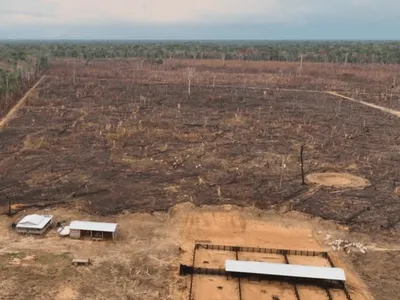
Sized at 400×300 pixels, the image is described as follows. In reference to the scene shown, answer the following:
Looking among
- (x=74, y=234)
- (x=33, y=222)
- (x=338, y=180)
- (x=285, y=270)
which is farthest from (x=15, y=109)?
(x=285, y=270)

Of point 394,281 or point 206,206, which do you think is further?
point 206,206

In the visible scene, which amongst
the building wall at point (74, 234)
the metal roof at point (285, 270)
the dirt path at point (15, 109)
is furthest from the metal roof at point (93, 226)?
the dirt path at point (15, 109)

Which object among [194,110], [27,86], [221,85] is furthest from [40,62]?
[194,110]

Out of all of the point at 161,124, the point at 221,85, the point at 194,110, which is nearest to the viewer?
the point at 161,124

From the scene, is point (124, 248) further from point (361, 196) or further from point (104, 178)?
point (361, 196)

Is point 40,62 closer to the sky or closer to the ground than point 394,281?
closer to the sky

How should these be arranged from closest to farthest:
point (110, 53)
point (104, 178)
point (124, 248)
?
point (124, 248) < point (104, 178) < point (110, 53)

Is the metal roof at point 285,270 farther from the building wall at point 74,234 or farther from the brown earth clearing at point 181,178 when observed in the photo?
the building wall at point 74,234
